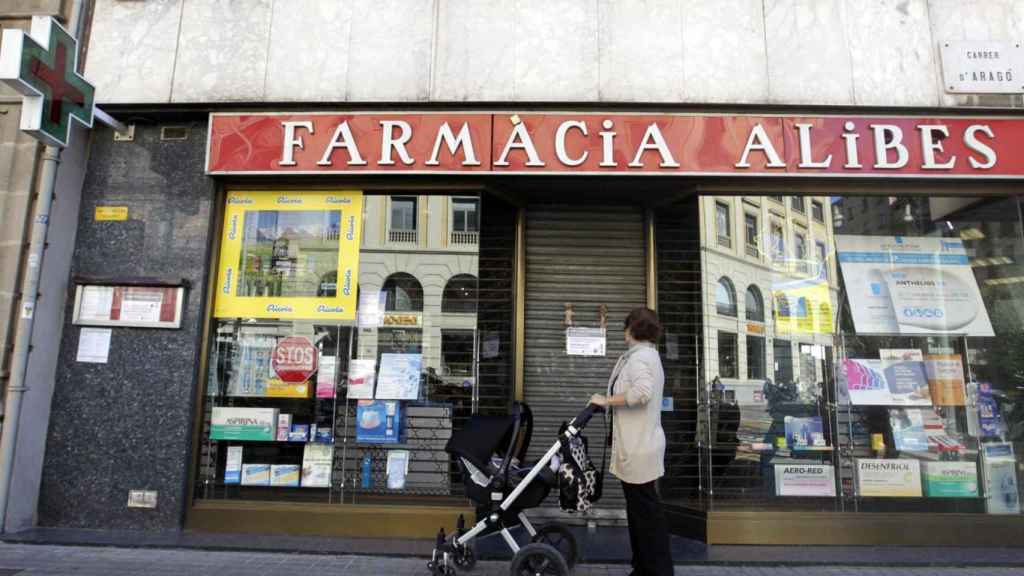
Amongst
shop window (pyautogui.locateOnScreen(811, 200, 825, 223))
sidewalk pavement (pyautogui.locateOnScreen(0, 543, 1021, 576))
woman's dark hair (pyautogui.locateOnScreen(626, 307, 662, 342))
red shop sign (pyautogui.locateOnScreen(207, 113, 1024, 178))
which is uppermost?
red shop sign (pyautogui.locateOnScreen(207, 113, 1024, 178))

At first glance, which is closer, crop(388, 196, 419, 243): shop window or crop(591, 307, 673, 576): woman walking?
crop(591, 307, 673, 576): woman walking

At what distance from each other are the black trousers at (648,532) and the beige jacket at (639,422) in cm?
10

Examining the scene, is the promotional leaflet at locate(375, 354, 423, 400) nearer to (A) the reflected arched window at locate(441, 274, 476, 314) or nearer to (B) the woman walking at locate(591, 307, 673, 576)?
(A) the reflected arched window at locate(441, 274, 476, 314)

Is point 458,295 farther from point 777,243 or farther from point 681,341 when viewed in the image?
point 777,243

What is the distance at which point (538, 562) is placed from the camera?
Result: 3.97m

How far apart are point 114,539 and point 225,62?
14.7ft

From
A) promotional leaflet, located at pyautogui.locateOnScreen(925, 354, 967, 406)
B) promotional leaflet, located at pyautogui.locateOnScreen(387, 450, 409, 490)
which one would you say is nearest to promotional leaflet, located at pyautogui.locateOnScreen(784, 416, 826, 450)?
promotional leaflet, located at pyautogui.locateOnScreen(925, 354, 967, 406)

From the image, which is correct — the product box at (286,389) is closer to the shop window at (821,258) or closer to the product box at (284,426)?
the product box at (284,426)

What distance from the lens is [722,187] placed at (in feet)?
19.0

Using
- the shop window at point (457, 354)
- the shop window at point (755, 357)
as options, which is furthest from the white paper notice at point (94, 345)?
the shop window at point (755, 357)

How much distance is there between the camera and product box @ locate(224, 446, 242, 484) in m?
5.74

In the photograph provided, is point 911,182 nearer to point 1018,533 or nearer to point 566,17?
point 1018,533

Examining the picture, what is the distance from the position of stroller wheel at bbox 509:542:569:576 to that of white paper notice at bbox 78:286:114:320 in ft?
14.8

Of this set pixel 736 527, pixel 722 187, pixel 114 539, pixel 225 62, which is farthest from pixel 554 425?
pixel 225 62
